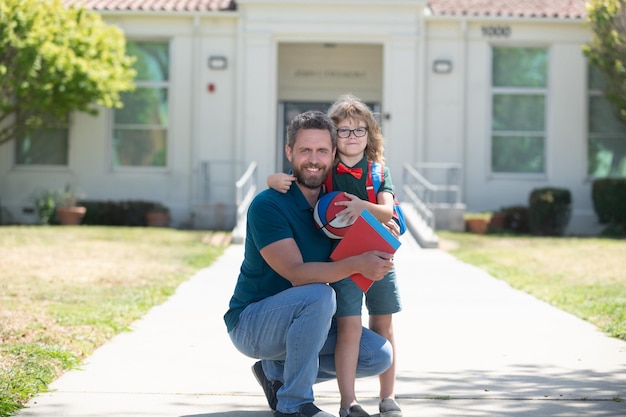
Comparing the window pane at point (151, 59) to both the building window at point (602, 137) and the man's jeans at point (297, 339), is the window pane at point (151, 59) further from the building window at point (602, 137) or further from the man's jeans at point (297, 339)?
the man's jeans at point (297, 339)

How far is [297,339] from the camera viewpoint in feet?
14.7

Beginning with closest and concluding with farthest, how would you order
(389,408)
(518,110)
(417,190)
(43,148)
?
1. (389,408)
2. (417,190)
3. (518,110)
4. (43,148)

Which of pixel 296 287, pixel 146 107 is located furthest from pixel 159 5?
pixel 296 287

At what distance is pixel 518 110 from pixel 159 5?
733 centimetres

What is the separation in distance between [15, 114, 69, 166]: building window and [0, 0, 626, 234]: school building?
0.04 meters

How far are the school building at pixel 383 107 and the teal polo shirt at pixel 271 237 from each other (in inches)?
540

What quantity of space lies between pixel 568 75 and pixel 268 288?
1545 centimetres

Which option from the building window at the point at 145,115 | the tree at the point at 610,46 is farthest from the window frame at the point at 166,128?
the tree at the point at 610,46

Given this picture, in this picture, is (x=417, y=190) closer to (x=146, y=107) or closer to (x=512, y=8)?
(x=512, y=8)

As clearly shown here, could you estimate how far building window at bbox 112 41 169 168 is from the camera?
62.9ft

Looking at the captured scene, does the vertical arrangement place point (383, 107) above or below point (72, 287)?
above

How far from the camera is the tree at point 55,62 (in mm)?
16188

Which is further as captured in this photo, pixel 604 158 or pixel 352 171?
pixel 604 158

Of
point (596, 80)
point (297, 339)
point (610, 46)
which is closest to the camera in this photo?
point (297, 339)
